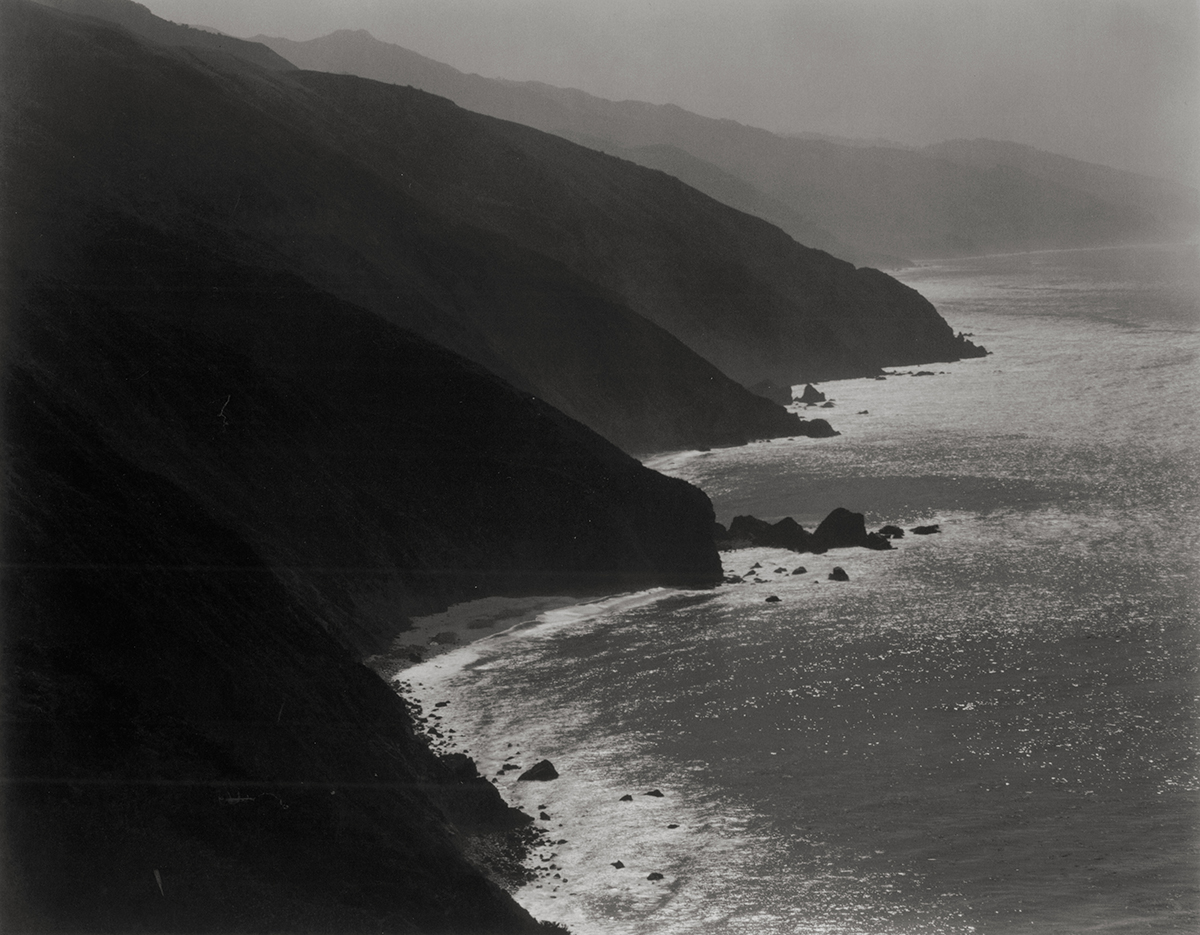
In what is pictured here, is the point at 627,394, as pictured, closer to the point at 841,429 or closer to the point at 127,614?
the point at 841,429

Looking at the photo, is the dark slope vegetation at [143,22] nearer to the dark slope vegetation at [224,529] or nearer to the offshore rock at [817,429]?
the dark slope vegetation at [224,529]

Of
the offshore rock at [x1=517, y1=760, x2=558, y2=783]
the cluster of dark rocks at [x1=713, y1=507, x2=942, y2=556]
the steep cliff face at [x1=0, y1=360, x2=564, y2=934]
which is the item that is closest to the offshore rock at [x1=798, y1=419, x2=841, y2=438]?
the cluster of dark rocks at [x1=713, y1=507, x2=942, y2=556]

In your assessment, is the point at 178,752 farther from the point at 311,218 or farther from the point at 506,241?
the point at 506,241

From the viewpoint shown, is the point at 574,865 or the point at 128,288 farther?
the point at 128,288

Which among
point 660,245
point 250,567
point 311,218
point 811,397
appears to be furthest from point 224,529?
point 660,245

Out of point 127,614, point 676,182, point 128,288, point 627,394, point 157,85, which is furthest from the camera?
point 676,182

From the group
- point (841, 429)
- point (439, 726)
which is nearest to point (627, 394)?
point (841, 429)
